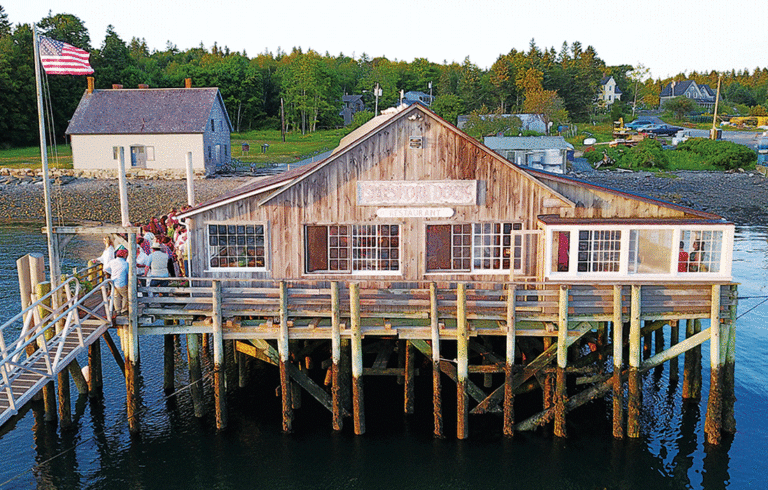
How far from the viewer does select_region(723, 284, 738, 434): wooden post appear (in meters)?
16.6

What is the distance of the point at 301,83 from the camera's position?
91.3 meters

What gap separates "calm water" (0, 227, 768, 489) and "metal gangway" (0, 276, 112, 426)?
2448 millimetres

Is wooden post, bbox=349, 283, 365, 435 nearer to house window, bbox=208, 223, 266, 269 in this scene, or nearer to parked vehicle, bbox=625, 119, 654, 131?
house window, bbox=208, 223, 266, 269

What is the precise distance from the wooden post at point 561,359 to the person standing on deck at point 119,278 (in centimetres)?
1061

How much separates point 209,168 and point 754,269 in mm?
41798

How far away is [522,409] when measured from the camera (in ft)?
62.7

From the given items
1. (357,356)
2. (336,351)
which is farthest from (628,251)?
(336,351)

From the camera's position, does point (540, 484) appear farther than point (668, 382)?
No

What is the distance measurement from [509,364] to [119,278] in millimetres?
9755

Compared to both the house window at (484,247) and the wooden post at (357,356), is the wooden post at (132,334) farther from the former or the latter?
the house window at (484,247)

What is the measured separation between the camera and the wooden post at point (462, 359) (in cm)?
1611

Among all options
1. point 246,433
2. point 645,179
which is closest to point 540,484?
point 246,433

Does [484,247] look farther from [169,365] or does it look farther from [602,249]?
[169,365]

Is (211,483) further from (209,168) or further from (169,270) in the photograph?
(209,168)
